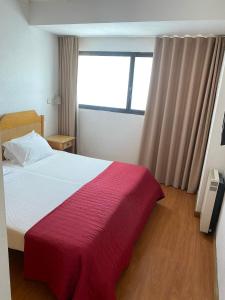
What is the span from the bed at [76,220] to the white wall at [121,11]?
1.54 m

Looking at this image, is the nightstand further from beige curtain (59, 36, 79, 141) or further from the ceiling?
the ceiling

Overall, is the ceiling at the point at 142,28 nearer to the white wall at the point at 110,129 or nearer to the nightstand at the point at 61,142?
the white wall at the point at 110,129

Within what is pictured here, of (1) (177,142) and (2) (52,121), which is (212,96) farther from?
(2) (52,121)

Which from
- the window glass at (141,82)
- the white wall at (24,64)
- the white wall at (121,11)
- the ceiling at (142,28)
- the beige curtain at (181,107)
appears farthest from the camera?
the window glass at (141,82)

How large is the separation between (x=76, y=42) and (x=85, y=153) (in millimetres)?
1967

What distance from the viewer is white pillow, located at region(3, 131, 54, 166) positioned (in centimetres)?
289

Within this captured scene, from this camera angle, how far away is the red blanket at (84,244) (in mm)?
1504

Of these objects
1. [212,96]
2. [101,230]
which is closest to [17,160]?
[101,230]

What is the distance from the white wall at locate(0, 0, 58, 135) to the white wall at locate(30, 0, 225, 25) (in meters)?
0.28

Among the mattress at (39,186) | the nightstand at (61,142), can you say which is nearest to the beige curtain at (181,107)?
the mattress at (39,186)

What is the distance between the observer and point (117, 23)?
2.77 m

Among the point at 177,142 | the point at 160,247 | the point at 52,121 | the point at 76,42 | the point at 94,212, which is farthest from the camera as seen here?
the point at 52,121

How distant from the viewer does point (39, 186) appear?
7.67 ft

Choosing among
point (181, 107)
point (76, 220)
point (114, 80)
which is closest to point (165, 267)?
point (76, 220)
